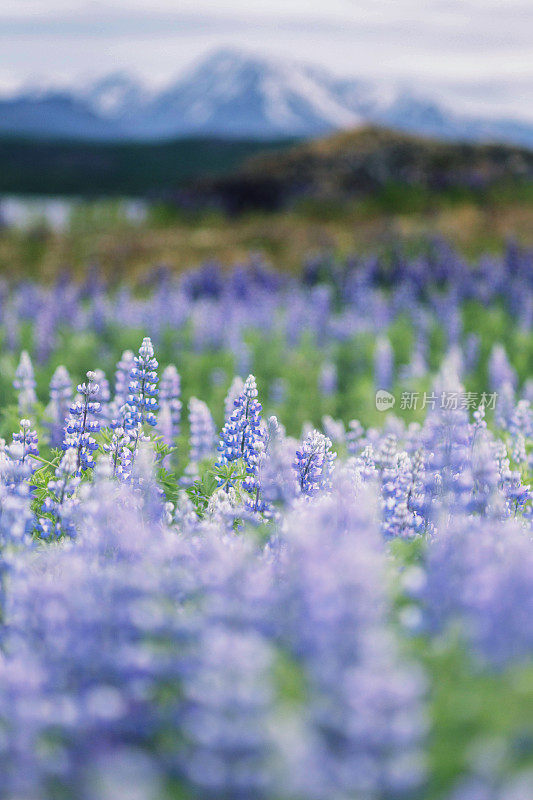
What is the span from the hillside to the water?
2.03 meters

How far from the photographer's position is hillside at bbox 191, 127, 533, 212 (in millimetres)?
23172

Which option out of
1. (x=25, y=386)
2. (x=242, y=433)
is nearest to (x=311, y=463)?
(x=242, y=433)

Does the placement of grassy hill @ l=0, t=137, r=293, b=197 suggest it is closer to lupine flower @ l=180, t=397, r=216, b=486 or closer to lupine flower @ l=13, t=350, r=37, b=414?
lupine flower @ l=13, t=350, r=37, b=414

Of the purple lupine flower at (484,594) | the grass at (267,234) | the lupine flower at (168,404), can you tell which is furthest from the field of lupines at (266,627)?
the grass at (267,234)

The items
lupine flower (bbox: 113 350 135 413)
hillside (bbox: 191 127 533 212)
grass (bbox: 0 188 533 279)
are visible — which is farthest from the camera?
hillside (bbox: 191 127 533 212)

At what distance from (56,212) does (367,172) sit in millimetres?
9861

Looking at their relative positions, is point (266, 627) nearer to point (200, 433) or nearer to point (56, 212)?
point (200, 433)

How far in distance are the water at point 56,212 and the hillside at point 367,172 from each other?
2029 mm

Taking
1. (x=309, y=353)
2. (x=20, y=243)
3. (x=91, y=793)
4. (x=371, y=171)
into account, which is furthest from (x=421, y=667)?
(x=371, y=171)

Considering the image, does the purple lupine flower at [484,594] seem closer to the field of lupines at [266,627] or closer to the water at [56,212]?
the field of lupines at [266,627]

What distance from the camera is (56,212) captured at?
27.8 meters

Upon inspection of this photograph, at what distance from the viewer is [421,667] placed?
5.22 feet

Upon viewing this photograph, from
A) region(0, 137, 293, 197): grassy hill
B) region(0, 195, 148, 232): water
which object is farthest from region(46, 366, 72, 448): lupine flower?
region(0, 137, 293, 197): grassy hill

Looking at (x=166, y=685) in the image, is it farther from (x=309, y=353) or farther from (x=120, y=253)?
(x=120, y=253)
